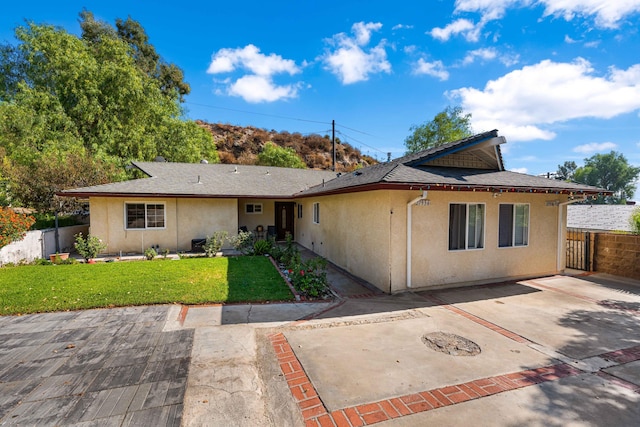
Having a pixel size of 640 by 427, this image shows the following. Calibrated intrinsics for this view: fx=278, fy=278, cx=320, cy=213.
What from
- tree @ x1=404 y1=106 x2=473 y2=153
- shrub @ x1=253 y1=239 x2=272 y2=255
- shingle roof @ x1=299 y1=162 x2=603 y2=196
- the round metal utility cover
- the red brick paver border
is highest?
tree @ x1=404 y1=106 x2=473 y2=153

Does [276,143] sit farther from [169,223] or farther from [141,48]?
[169,223]

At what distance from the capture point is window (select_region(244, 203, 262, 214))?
644 inches

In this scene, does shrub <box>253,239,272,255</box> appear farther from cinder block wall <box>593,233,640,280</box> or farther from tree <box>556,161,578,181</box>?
tree <box>556,161,578,181</box>

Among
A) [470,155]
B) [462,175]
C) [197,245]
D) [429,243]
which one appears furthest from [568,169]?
[197,245]

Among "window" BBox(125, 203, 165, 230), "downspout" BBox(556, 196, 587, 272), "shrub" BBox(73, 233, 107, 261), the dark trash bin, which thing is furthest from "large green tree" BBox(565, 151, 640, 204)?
"shrub" BBox(73, 233, 107, 261)

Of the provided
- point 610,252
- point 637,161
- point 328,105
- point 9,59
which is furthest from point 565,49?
point 637,161

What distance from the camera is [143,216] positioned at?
12445mm

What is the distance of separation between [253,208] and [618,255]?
15645mm

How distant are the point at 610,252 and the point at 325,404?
11.4 m

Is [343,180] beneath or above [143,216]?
above

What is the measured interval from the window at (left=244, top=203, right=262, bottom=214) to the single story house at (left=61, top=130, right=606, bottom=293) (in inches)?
109

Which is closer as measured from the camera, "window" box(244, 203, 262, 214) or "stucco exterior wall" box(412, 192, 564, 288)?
"stucco exterior wall" box(412, 192, 564, 288)

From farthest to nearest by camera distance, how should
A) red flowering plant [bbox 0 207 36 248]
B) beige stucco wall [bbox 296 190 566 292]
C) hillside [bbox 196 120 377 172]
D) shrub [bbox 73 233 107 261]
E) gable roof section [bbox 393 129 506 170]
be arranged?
hillside [bbox 196 120 377 172] → shrub [bbox 73 233 107 261] → red flowering plant [bbox 0 207 36 248] → gable roof section [bbox 393 129 506 170] → beige stucco wall [bbox 296 190 566 292]

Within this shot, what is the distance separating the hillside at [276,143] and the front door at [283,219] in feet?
87.0
